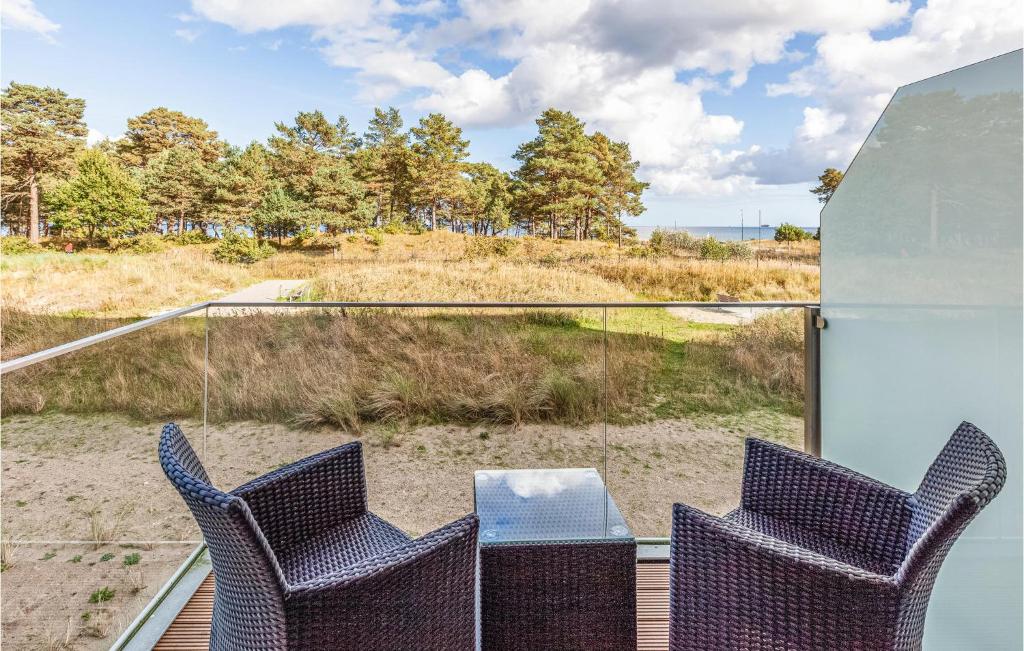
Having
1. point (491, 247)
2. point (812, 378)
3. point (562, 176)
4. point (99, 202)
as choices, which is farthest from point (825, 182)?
point (99, 202)

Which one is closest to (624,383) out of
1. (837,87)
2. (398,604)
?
(398,604)

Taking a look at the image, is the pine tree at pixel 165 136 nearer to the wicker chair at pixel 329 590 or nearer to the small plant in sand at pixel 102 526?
the small plant in sand at pixel 102 526

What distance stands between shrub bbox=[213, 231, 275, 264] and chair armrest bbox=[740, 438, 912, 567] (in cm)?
1815

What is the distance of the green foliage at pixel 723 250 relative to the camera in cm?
1590

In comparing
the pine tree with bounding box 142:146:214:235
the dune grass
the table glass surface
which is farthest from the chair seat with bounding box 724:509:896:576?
the pine tree with bounding box 142:146:214:235

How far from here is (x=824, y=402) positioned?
7.43ft

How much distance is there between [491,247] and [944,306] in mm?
17091

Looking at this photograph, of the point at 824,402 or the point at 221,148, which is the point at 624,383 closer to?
the point at 824,402

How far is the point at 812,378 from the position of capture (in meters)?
2.34

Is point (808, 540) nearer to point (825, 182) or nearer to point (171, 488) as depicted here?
point (171, 488)

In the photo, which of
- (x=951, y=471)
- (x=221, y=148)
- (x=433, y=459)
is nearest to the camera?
(x=951, y=471)

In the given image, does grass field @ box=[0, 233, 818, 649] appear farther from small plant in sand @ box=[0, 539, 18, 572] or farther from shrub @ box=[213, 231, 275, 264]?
shrub @ box=[213, 231, 275, 264]

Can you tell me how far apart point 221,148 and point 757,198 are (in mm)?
18117

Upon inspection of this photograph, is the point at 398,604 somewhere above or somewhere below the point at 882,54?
below
